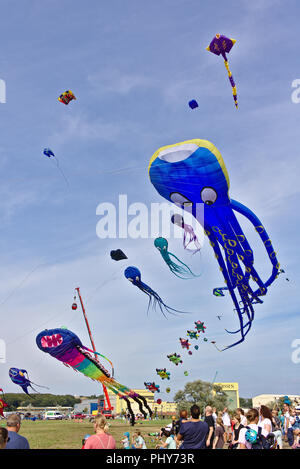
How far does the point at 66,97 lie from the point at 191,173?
783 centimetres

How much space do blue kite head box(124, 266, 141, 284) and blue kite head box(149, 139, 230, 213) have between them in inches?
207

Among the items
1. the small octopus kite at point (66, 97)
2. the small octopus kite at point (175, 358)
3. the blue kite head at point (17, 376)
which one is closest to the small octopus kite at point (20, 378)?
the blue kite head at point (17, 376)

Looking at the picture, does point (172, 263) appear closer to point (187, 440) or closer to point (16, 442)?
point (187, 440)

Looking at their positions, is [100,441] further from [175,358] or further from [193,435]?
[175,358]

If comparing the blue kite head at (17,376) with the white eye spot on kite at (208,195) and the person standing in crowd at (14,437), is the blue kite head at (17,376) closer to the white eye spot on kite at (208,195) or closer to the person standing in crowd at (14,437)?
the white eye spot on kite at (208,195)

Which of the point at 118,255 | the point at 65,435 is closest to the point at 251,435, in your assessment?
the point at 118,255

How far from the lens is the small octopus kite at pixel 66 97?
19.0 m

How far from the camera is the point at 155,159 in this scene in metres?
14.4

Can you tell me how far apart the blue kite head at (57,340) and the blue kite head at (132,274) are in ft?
19.4

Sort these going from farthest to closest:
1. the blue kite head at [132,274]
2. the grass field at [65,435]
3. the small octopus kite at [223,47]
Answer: the blue kite head at [132,274] → the grass field at [65,435] → the small octopus kite at [223,47]

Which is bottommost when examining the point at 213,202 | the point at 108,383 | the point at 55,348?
the point at 108,383

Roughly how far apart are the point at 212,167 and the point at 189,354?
1664 cm
